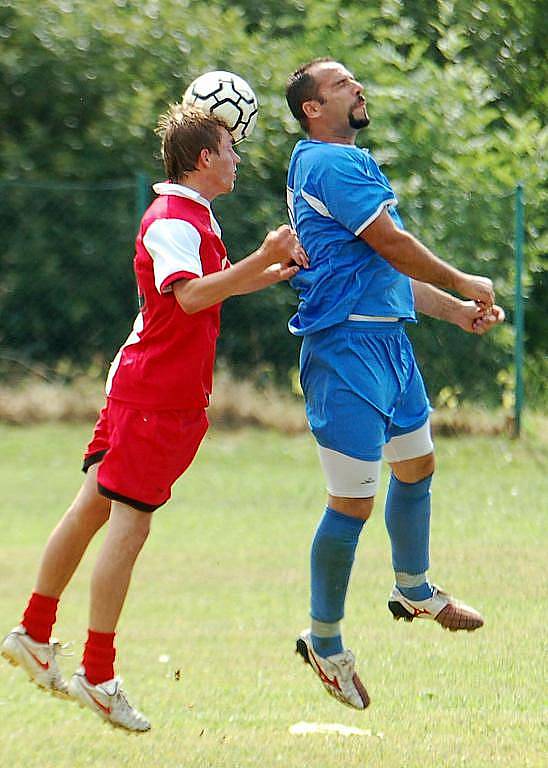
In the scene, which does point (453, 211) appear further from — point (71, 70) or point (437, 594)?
point (437, 594)

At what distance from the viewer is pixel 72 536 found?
17.9 ft

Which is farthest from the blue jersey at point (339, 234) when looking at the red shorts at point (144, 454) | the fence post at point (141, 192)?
the fence post at point (141, 192)

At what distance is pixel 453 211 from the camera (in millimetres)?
13805

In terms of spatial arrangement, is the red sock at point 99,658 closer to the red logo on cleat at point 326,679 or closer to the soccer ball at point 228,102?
the red logo on cleat at point 326,679

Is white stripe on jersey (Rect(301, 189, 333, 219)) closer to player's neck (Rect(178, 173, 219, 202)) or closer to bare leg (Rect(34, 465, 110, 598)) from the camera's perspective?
player's neck (Rect(178, 173, 219, 202))

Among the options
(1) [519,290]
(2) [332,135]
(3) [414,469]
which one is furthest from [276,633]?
(1) [519,290]

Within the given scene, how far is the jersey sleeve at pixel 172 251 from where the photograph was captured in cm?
498

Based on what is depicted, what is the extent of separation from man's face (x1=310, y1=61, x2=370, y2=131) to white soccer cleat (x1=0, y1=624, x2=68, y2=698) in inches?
80.3

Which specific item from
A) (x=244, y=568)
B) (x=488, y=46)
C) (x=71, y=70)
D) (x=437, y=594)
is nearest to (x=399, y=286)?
(x=437, y=594)

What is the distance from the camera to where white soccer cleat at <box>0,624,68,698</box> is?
211 inches

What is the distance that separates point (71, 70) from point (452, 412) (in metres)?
4.92

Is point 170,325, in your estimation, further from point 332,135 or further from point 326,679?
point 326,679

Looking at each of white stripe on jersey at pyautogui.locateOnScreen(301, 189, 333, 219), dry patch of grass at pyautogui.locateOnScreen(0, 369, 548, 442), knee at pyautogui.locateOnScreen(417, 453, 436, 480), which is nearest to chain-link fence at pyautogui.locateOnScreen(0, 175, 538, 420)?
dry patch of grass at pyautogui.locateOnScreen(0, 369, 548, 442)

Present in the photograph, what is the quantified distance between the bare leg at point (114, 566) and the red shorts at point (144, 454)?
0.20ft
